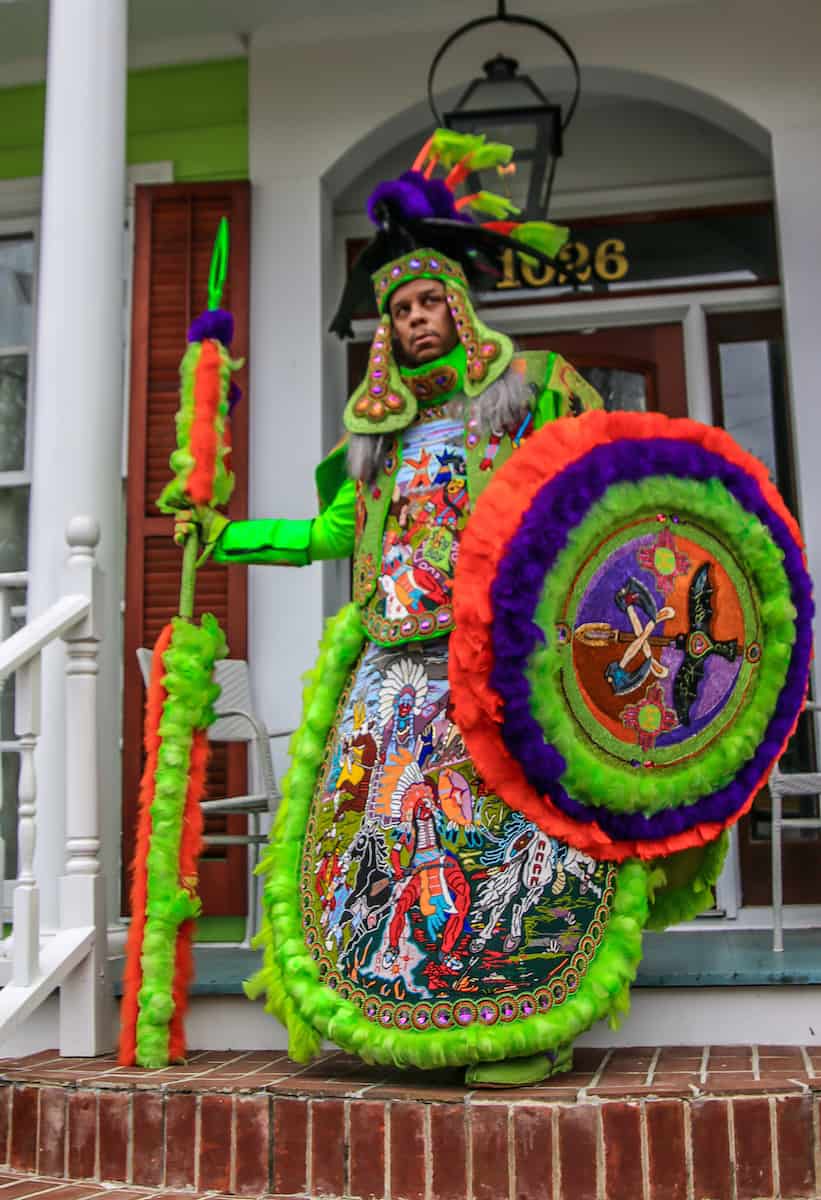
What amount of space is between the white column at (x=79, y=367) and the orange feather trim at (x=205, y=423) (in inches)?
16.9

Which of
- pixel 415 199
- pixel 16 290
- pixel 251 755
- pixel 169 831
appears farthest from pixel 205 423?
pixel 16 290

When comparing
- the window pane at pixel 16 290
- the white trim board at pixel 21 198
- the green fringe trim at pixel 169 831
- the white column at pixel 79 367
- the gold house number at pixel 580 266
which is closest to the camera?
the green fringe trim at pixel 169 831

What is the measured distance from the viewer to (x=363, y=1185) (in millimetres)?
2357

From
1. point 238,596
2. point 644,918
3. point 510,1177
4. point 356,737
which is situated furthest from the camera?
point 238,596

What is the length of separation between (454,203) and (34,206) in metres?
2.67

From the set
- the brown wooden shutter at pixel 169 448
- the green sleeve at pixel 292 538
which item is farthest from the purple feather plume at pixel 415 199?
the brown wooden shutter at pixel 169 448

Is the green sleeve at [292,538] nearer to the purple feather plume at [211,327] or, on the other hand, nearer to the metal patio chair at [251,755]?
the purple feather plume at [211,327]

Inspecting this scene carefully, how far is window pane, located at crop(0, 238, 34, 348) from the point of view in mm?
5070

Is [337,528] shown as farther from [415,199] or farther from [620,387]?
[620,387]

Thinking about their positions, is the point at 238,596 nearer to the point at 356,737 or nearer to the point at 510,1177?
the point at 356,737

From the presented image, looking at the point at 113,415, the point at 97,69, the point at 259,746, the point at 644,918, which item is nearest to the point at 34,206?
the point at 97,69

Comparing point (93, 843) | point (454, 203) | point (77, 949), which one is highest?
point (454, 203)

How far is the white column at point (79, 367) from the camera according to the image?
124 inches

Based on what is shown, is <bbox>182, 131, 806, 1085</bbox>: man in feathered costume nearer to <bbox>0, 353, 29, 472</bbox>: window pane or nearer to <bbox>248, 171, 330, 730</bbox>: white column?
<bbox>248, 171, 330, 730</bbox>: white column
